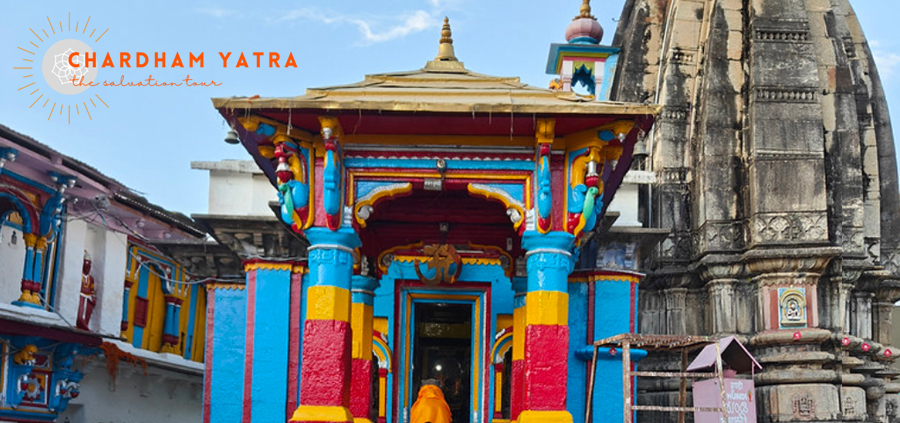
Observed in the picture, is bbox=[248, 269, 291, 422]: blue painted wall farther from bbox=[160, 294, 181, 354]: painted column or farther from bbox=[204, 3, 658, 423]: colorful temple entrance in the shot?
bbox=[160, 294, 181, 354]: painted column

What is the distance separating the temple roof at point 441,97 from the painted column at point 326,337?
1.34 meters

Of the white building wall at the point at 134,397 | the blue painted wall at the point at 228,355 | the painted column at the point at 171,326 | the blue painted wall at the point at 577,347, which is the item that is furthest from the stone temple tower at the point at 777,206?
the painted column at the point at 171,326

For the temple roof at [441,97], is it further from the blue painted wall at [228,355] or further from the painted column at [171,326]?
the painted column at [171,326]

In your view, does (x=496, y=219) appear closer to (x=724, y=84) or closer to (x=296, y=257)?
(x=296, y=257)

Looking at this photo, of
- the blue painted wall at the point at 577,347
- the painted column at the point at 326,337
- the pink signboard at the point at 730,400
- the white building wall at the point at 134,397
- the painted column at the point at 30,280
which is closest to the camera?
the painted column at the point at 326,337

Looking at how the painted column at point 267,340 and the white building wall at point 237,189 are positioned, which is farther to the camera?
the white building wall at point 237,189

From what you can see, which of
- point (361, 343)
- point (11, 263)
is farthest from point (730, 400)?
point (11, 263)

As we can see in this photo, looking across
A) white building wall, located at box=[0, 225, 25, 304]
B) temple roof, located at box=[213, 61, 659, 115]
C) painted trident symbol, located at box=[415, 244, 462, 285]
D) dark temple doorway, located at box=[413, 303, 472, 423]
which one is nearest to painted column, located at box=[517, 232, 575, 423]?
temple roof, located at box=[213, 61, 659, 115]

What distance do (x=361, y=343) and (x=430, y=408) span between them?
3.86 feet

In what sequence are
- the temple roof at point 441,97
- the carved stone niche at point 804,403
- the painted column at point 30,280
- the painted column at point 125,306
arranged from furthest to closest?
the painted column at point 125,306, the painted column at point 30,280, the carved stone niche at point 804,403, the temple roof at point 441,97

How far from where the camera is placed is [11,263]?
1617cm

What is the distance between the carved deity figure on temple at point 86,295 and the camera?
18.7 m

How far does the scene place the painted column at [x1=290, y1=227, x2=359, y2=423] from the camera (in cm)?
939

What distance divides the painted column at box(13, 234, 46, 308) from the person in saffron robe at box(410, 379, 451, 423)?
7957 mm
